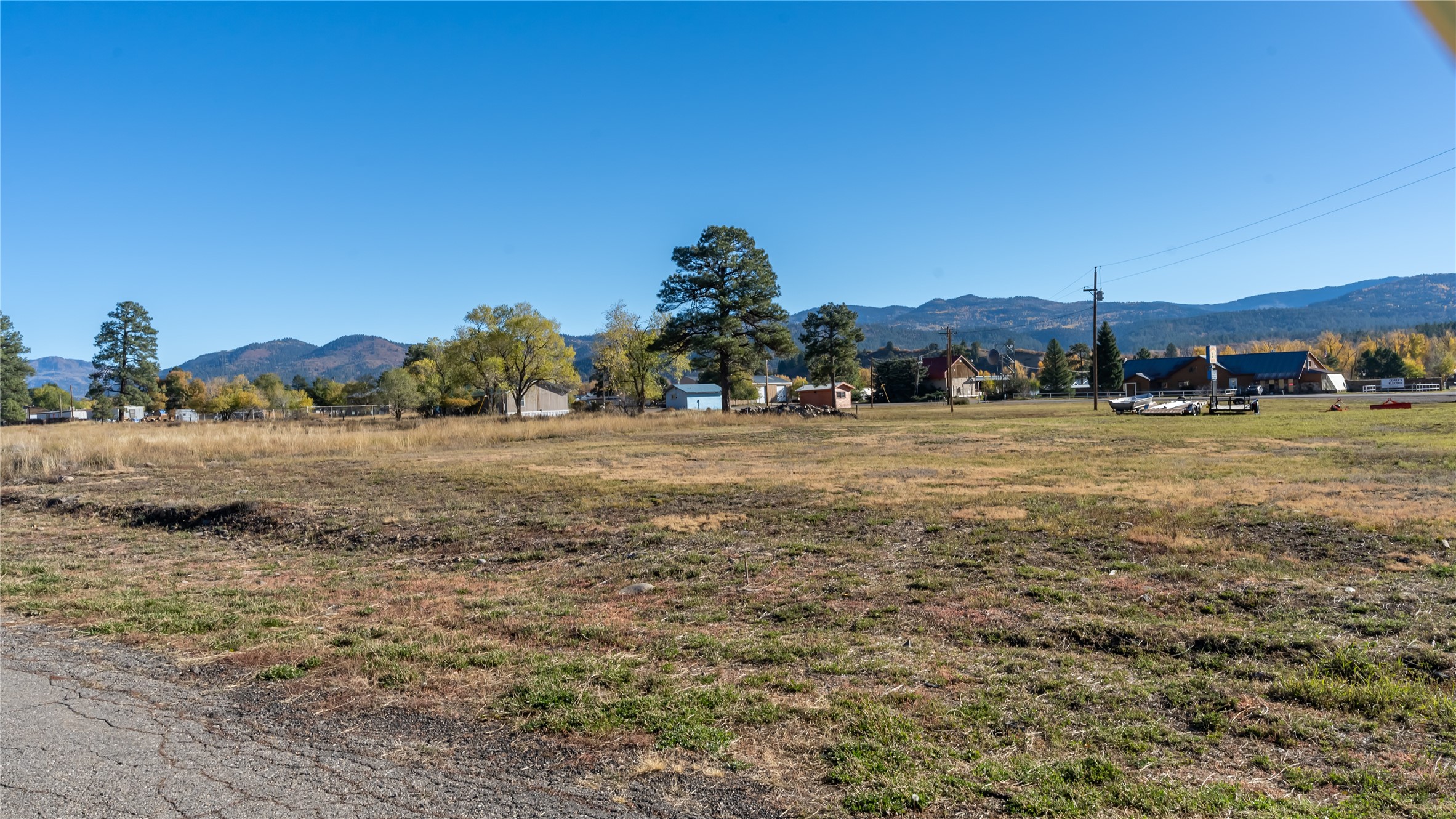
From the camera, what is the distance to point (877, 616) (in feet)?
25.5

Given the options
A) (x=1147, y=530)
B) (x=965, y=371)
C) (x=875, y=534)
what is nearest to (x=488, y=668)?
(x=875, y=534)

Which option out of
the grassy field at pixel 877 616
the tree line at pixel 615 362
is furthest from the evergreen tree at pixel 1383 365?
the grassy field at pixel 877 616

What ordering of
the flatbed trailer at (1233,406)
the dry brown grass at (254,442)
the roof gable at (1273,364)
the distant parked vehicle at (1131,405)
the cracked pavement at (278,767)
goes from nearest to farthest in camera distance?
1. the cracked pavement at (278,767)
2. the dry brown grass at (254,442)
3. the flatbed trailer at (1233,406)
4. the distant parked vehicle at (1131,405)
5. the roof gable at (1273,364)

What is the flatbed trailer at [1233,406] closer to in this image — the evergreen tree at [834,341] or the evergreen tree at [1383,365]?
the evergreen tree at [834,341]

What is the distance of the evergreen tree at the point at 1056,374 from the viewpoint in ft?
383

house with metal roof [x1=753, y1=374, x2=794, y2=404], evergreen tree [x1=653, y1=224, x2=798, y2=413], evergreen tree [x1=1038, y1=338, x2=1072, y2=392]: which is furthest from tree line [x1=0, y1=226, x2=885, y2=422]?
evergreen tree [x1=1038, y1=338, x2=1072, y2=392]

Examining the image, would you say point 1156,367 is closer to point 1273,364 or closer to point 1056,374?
point 1273,364

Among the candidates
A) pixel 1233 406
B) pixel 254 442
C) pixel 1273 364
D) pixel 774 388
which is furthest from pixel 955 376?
pixel 254 442

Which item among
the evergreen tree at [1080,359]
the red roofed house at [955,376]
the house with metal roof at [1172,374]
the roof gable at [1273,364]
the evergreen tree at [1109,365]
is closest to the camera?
the evergreen tree at [1109,365]

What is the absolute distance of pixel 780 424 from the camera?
51281mm

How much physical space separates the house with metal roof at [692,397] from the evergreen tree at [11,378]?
7614cm

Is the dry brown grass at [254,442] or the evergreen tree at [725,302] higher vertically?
the evergreen tree at [725,302]

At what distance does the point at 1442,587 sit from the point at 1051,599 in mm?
3991

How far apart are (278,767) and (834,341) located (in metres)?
81.3
